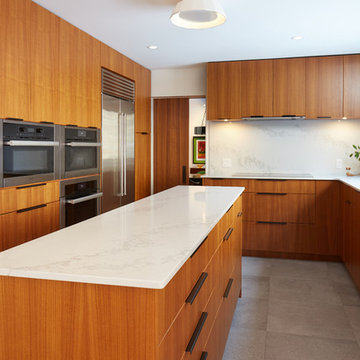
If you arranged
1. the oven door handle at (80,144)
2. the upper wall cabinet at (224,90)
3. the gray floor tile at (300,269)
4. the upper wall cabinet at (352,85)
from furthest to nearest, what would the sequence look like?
the upper wall cabinet at (224,90) → the upper wall cabinet at (352,85) → the gray floor tile at (300,269) → the oven door handle at (80,144)

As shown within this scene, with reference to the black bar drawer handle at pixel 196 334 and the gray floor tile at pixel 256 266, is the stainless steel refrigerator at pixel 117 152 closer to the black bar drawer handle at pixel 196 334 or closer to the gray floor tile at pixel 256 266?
the gray floor tile at pixel 256 266

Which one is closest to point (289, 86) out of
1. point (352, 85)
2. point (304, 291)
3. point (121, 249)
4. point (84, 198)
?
point (352, 85)

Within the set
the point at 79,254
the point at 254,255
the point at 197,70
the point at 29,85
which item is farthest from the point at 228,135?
the point at 79,254

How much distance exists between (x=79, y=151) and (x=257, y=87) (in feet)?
7.70

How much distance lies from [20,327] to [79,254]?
0.27 m

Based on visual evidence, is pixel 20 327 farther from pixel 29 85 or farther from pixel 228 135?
pixel 228 135

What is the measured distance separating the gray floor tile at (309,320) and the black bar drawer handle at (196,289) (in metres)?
1.40

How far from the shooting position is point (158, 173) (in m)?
6.03

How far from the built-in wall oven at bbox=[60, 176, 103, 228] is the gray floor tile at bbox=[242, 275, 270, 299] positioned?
5.71ft

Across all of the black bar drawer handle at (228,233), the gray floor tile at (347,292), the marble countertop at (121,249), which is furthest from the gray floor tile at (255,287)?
the marble countertop at (121,249)

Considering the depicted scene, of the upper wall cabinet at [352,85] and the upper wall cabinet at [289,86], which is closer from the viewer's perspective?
the upper wall cabinet at [352,85]

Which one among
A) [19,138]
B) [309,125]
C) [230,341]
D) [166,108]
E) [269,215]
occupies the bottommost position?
[230,341]

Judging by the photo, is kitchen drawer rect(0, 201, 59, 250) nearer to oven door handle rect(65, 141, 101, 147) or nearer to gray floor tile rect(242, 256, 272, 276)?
oven door handle rect(65, 141, 101, 147)

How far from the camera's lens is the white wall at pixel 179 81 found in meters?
5.40
